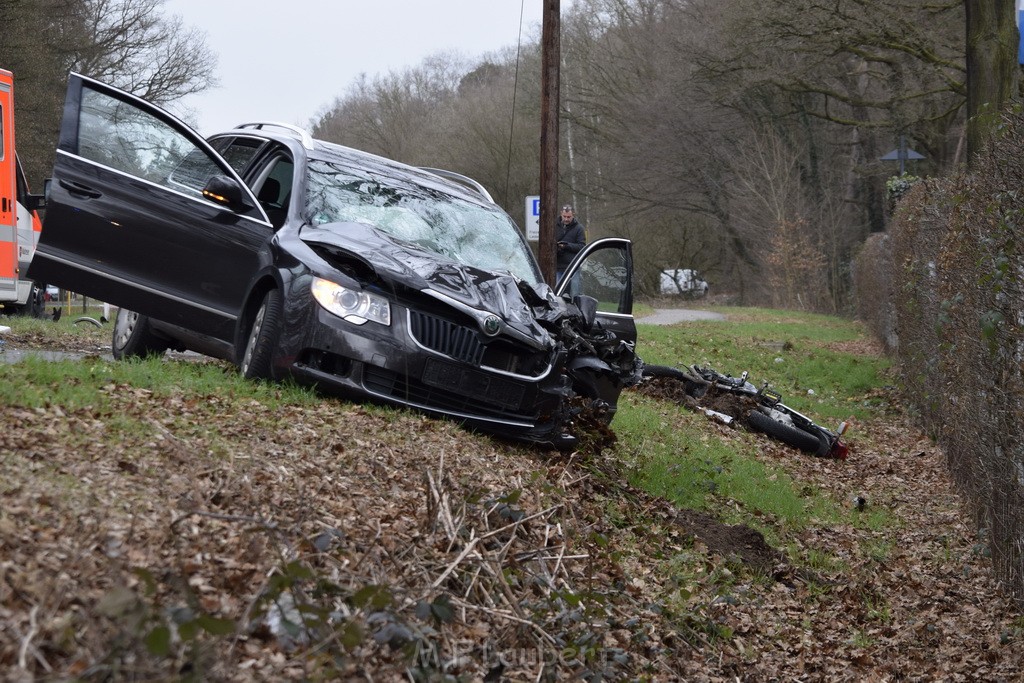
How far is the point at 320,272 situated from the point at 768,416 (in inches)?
277

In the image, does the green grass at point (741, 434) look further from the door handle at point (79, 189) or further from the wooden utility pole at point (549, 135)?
the door handle at point (79, 189)

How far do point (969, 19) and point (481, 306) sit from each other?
13642 mm

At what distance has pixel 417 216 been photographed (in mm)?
8969

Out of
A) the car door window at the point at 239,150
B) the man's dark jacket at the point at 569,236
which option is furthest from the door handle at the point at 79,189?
the man's dark jacket at the point at 569,236

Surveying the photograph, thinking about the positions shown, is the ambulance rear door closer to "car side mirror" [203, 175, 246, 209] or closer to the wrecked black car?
the wrecked black car

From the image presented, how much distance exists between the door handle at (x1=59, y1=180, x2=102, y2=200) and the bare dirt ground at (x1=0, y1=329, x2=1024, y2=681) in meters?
1.92

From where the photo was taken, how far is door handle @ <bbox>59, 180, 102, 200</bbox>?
8469 millimetres

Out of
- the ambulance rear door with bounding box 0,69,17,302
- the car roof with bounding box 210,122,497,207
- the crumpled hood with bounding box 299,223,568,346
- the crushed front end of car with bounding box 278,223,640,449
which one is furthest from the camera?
the ambulance rear door with bounding box 0,69,17,302

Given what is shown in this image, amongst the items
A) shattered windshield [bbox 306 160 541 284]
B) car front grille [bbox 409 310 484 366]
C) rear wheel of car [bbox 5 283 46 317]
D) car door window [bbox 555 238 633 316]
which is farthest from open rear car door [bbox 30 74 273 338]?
rear wheel of car [bbox 5 283 46 317]

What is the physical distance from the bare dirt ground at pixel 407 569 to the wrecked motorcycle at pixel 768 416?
3.40 metres

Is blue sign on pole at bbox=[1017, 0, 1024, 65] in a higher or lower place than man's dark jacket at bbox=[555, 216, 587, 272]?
higher

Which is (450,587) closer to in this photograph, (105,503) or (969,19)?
(105,503)

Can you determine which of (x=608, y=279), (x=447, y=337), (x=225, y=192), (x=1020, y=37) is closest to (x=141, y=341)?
(x=225, y=192)

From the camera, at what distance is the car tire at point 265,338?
7.87m
